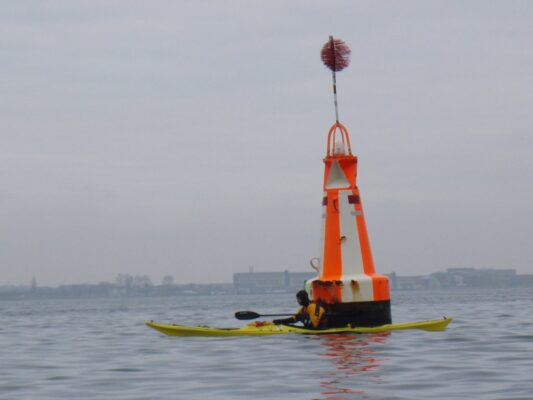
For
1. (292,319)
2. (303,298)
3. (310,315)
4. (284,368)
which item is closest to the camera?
(284,368)

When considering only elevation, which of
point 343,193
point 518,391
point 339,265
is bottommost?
point 518,391

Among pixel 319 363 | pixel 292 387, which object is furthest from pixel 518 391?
pixel 319 363

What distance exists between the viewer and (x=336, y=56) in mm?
21953

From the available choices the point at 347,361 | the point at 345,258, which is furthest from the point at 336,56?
the point at 347,361

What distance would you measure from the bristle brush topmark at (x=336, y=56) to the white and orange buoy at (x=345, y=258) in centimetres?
108

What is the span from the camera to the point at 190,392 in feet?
43.4

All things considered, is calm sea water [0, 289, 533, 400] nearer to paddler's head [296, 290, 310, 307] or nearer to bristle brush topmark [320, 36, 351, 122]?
paddler's head [296, 290, 310, 307]

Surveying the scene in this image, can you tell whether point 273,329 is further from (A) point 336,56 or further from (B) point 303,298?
(A) point 336,56

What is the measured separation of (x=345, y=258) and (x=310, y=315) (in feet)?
4.31

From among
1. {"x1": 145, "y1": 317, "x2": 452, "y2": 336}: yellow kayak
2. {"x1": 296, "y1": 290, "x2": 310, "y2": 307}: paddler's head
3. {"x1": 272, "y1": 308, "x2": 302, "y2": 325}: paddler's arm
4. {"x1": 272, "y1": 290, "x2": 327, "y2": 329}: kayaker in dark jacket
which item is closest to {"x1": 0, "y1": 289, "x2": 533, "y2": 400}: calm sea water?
{"x1": 145, "y1": 317, "x2": 452, "y2": 336}: yellow kayak

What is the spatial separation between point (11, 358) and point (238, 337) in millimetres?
4605

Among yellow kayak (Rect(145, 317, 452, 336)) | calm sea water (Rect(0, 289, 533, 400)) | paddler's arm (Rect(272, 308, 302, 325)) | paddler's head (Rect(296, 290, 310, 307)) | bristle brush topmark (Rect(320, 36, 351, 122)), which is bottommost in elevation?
calm sea water (Rect(0, 289, 533, 400))

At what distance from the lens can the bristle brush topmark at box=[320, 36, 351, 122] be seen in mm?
21922

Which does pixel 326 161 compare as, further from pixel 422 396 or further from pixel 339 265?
pixel 422 396
